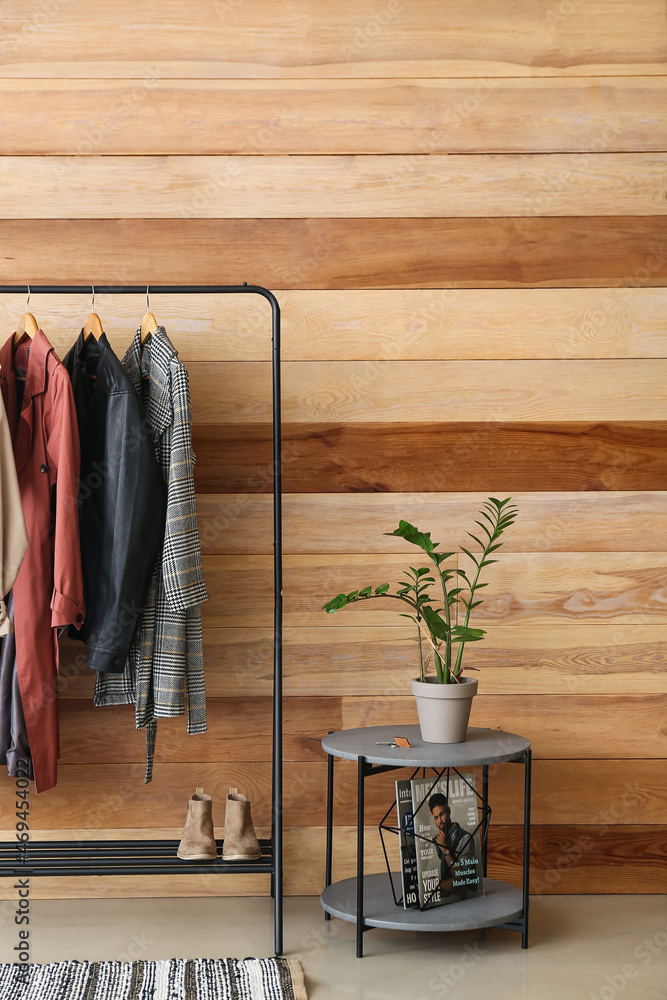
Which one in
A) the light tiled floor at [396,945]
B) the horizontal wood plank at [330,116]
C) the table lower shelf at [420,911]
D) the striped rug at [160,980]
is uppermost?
the horizontal wood plank at [330,116]

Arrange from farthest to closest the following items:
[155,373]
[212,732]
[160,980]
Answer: [212,732] < [155,373] < [160,980]

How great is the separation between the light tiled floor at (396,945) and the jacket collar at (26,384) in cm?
119

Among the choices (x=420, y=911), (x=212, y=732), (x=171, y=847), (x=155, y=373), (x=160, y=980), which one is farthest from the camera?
(x=212, y=732)

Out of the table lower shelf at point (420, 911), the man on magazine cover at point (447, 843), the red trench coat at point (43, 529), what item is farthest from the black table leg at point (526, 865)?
the red trench coat at point (43, 529)

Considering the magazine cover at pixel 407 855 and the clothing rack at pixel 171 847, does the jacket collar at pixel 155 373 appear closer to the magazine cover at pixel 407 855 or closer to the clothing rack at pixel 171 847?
the clothing rack at pixel 171 847

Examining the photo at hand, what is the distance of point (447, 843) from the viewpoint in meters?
2.28

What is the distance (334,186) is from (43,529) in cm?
128

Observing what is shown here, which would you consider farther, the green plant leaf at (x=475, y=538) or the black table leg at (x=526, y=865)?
the green plant leaf at (x=475, y=538)

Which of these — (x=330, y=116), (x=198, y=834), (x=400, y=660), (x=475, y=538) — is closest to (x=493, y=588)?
(x=475, y=538)

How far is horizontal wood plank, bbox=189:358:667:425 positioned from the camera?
8.70ft

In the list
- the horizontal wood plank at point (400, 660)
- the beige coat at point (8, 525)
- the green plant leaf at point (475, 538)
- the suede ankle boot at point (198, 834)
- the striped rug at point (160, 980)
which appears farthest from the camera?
the horizontal wood plank at point (400, 660)

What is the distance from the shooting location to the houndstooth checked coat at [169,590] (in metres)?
2.23

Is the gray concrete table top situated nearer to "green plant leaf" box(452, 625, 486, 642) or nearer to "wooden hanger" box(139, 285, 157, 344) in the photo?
"green plant leaf" box(452, 625, 486, 642)

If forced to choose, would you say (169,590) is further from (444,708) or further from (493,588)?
(493,588)
